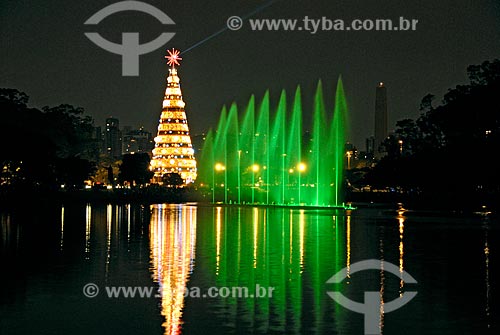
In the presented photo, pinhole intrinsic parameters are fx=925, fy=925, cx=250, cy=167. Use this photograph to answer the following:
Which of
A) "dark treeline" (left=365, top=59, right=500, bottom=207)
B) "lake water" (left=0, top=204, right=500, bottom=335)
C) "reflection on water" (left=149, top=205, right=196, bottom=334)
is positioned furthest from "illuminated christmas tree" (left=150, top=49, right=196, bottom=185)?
"lake water" (left=0, top=204, right=500, bottom=335)

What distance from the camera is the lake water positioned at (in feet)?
47.1

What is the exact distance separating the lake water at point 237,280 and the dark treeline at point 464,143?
131ft

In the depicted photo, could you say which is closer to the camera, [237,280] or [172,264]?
A: [237,280]

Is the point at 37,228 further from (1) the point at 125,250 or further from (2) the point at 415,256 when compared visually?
(2) the point at 415,256

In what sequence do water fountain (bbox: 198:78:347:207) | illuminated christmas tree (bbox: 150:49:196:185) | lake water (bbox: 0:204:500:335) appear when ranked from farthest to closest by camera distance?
illuminated christmas tree (bbox: 150:49:196:185) → water fountain (bbox: 198:78:347:207) → lake water (bbox: 0:204:500:335)

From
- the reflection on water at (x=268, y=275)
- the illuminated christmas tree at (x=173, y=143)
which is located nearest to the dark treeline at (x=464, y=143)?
the reflection on water at (x=268, y=275)

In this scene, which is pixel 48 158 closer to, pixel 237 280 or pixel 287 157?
pixel 287 157

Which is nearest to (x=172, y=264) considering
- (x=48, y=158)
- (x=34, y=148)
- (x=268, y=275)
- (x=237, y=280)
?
(x=268, y=275)

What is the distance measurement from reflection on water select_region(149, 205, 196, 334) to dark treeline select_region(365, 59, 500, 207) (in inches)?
1591

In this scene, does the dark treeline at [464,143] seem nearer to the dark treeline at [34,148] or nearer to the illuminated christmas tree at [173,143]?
the dark treeline at [34,148]

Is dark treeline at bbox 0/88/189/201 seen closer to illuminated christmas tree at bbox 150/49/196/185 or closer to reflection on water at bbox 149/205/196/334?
illuminated christmas tree at bbox 150/49/196/185

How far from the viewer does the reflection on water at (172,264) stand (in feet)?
50.1

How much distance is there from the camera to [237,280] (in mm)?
19594

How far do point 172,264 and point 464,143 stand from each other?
200ft
